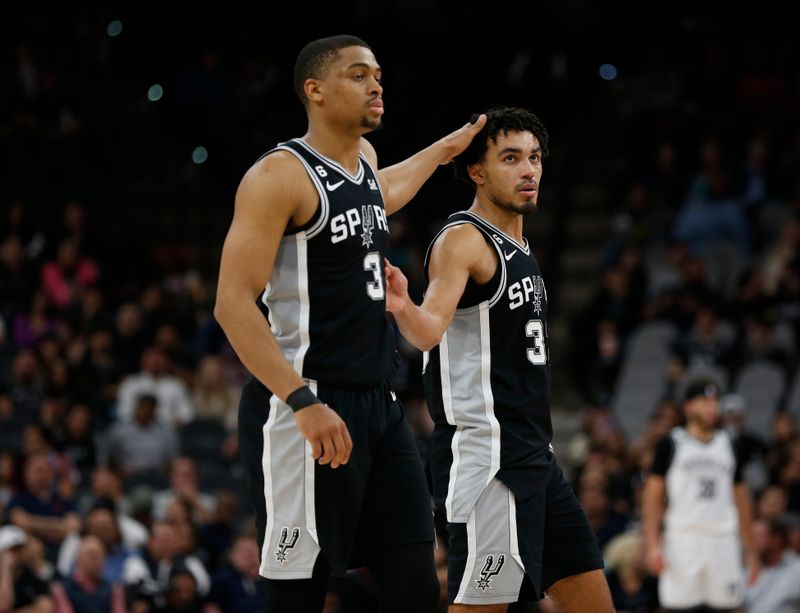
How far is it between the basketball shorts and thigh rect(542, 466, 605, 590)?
4.92 meters

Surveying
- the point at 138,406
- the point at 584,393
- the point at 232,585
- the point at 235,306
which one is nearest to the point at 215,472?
the point at 138,406

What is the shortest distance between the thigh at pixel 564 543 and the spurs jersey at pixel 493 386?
0.45ft

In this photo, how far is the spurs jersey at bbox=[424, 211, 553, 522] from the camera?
19.7 ft

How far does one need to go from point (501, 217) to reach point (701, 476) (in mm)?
5095

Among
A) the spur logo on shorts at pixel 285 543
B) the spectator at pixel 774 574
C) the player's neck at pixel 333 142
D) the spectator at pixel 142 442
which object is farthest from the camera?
the spectator at pixel 142 442

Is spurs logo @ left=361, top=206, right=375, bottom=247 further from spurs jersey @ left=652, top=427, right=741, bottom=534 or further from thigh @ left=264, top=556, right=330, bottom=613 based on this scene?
spurs jersey @ left=652, top=427, right=741, bottom=534

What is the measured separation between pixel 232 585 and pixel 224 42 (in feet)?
32.3

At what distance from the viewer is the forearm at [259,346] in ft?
16.6

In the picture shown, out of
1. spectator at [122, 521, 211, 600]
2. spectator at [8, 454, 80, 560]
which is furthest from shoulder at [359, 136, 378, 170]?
spectator at [8, 454, 80, 560]

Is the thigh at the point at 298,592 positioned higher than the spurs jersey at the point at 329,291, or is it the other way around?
the spurs jersey at the point at 329,291

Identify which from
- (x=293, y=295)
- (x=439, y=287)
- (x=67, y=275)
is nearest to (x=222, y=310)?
(x=293, y=295)

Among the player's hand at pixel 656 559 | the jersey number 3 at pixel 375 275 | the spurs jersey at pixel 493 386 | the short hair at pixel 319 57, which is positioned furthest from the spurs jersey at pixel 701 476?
the short hair at pixel 319 57

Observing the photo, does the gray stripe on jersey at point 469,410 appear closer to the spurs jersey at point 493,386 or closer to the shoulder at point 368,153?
the spurs jersey at point 493,386

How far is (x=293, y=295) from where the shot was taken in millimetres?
5297
